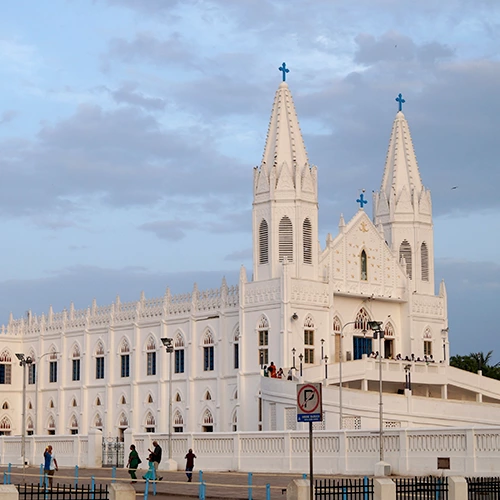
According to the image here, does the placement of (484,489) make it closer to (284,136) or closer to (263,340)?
(263,340)

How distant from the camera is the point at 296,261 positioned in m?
69.8

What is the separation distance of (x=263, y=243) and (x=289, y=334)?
6.42 metres

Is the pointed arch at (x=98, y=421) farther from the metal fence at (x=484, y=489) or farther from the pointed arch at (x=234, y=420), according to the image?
the metal fence at (x=484, y=489)

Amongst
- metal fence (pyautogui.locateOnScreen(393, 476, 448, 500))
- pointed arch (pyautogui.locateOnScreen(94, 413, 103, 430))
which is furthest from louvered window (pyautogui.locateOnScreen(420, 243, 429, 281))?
metal fence (pyautogui.locateOnScreen(393, 476, 448, 500))

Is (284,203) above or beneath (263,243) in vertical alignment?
above

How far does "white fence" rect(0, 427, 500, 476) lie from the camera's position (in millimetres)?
40250

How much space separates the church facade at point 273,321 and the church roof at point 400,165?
0.23 feet

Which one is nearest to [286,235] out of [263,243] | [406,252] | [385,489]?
[263,243]

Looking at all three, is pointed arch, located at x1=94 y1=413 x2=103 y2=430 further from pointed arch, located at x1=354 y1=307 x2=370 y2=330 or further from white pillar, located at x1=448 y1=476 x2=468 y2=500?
A: white pillar, located at x1=448 y1=476 x2=468 y2=500

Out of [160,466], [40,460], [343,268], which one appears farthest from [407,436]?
[343,268]

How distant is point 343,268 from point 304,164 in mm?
7186

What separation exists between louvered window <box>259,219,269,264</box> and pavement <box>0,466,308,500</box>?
20.4 metres

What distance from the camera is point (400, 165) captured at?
7925cm

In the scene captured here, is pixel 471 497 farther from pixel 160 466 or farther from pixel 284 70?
pixel 284 70
